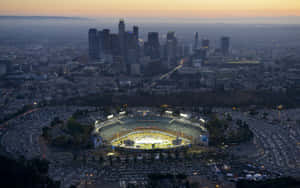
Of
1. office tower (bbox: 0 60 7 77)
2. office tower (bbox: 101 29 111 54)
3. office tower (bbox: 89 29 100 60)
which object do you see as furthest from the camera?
office tower (bbox: 89 29 100 60)

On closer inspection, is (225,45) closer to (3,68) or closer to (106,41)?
(106,41)

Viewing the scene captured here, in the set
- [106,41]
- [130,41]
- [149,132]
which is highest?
[130,41]

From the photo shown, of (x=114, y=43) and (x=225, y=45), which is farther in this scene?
(x=225, y=45)

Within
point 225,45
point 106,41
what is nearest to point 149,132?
point 106,41

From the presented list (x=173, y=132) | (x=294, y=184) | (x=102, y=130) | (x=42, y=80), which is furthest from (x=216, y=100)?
(x=42, y=80)

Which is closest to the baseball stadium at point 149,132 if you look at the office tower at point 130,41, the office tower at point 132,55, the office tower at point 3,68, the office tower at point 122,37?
the office tower at point 3,68

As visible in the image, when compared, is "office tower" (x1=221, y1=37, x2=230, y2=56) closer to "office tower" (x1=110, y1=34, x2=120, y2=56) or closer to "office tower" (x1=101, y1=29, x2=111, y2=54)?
"office tower" (x1=110, y1=34, x2=120, y2=56)

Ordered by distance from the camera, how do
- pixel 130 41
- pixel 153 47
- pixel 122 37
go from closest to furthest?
pixel 130 41
pixel 122 37
pixel 153 47

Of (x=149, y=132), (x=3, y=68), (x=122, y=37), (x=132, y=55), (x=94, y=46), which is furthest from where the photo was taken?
(x=94, y=46)

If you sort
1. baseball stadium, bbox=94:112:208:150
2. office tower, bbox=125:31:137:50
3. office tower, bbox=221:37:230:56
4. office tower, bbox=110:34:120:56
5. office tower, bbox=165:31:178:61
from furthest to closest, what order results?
office tower, bbox=221:37:230:56
office tower, bbox=165:31:178:61
office tower, bbox=110:34:120:56
office tower, bbox=125:31:137:50
baseball stadium, bbox=94:112:208:150

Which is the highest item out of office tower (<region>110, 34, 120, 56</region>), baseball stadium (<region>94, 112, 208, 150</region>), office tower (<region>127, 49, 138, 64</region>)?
office tower (<region>110, 34, 120, 56</region>)

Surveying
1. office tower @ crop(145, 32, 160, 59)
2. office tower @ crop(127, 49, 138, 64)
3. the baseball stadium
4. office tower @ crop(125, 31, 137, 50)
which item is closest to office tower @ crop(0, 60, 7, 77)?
office tower @ crop(127, 49, 138, 64)
